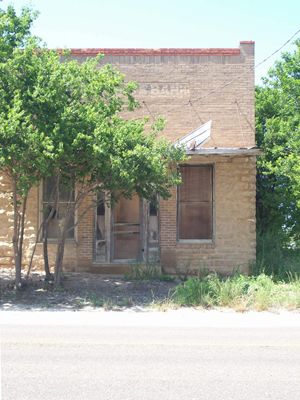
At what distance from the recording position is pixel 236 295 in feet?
36.5

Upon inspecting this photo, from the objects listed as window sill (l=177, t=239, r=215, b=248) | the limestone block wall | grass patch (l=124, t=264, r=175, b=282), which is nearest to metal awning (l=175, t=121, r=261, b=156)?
the limestone block wall

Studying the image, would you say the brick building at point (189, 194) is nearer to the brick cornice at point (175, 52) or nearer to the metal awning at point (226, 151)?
the brick cornice at point (175, 52)

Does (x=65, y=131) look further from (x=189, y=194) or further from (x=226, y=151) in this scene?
(x=189, y=194)

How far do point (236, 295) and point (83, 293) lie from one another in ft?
11.5

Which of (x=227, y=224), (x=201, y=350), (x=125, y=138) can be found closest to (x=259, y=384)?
(x=201, y=350)

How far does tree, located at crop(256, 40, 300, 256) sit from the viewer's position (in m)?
17.2

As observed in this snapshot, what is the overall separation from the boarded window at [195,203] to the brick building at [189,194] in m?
0.03

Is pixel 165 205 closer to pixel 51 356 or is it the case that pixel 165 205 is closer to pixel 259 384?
pixel 51 356

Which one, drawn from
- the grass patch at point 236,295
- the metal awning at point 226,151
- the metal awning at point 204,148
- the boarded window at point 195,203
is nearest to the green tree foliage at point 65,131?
the metal awning at point 204,148

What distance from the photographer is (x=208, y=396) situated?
4820 mm

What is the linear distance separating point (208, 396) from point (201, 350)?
2046 millimetres

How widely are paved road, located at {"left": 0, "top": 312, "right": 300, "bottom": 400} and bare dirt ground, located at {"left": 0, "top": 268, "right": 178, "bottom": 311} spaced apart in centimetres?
156

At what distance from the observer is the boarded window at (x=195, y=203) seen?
15164 millimetres

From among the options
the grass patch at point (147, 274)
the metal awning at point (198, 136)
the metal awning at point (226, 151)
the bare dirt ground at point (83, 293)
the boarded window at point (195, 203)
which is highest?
the metal awning at point (198, 136)
